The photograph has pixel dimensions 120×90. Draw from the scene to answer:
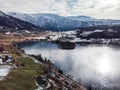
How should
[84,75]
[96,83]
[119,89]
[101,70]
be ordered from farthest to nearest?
1. [101,70]
2. [84,75]
3. [96,83]
4. [119,89]

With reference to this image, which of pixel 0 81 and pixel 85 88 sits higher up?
pixel 0 81

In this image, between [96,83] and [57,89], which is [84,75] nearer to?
[96,83]

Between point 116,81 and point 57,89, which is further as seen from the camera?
point 116,81

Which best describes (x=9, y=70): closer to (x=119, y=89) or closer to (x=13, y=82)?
(x=13, y=82)

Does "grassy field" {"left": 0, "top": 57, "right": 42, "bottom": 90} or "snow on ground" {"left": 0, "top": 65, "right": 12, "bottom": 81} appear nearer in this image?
"grassy field" {"left": 0, "top": 57, "right": 42, "bottom": 90}

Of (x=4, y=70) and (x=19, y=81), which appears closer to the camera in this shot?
(x=19, y=81)

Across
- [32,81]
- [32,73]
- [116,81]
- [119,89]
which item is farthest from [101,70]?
[32,81]

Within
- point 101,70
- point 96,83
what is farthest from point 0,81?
point 101,70

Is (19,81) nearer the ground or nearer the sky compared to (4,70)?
nearer the ground

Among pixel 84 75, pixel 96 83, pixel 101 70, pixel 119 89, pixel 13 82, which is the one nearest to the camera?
pixel 13 82

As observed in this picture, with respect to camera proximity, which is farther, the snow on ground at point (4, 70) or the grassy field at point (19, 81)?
the snow on ground at point (4, 70)
